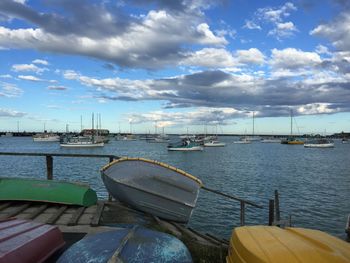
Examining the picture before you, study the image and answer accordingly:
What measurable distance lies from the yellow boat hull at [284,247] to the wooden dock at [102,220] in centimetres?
156

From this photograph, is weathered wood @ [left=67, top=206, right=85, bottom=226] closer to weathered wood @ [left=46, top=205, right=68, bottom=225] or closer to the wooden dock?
the wooden dock

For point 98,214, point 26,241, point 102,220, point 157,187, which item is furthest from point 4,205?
point 26,241

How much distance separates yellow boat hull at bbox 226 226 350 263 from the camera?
180 inches

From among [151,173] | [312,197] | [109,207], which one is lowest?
[312,197]

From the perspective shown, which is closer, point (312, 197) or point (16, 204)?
point (16, 204)

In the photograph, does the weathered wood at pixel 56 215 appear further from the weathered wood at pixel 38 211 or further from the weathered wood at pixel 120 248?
the weathered wood at pixel 120 248

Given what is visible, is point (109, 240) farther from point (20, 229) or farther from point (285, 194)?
point (285, 194)

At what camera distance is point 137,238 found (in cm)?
539

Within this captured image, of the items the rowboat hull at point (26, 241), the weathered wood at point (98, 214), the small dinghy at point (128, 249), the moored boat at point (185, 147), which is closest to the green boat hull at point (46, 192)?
the weathered wood at point (98, 214)

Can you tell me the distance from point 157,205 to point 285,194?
20.1 m

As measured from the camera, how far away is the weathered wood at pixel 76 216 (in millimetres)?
8310

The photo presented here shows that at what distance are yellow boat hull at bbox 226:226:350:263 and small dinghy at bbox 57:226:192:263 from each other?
2.74 feet

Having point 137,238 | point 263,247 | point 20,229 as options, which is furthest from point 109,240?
point 263,247

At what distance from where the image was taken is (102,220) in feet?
29.6
